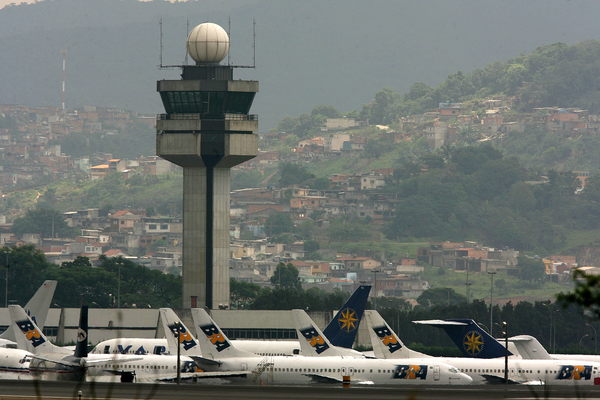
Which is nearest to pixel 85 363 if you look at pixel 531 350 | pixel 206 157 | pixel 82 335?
pixel 82 335

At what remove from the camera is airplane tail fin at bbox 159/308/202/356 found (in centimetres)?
12162

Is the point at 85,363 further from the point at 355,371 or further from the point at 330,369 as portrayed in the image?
the point at 355,371

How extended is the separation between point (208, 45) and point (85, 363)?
93.0 meters

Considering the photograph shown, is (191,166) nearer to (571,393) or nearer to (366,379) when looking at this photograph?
(366,379)

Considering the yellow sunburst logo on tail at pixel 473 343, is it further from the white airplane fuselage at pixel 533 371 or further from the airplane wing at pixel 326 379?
the airplane wing at pixel 326 379

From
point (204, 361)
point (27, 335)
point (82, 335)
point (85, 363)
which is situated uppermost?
point (82, 335)

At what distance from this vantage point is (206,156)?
561 ft

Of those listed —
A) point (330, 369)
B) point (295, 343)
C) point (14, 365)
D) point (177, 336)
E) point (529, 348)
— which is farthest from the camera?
point (295, 343)

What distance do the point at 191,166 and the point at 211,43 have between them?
1796 centimetres

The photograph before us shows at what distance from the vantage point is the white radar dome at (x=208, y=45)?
18175 centimetres

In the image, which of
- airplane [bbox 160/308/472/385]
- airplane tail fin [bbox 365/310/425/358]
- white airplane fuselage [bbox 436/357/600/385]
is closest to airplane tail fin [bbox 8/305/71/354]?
airplane [bbox 160/308/472/385]

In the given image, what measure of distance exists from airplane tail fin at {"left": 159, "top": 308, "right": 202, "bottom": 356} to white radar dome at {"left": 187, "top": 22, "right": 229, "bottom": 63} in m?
61.6

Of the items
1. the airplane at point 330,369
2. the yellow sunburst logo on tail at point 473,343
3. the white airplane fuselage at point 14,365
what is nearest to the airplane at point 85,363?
the white airplane fuselage at point 14,365

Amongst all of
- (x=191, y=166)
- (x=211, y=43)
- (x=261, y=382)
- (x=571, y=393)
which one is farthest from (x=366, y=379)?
(x=211, y=43)
